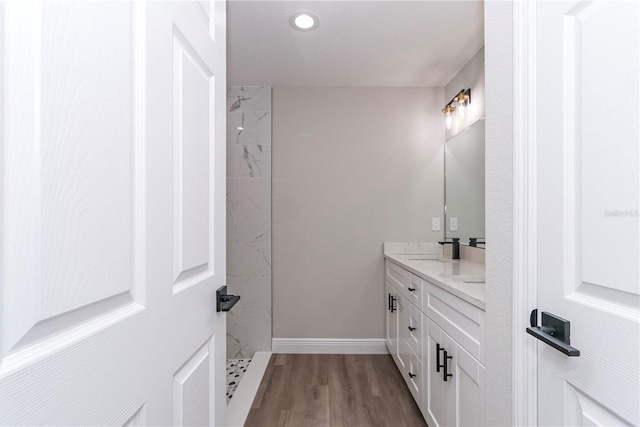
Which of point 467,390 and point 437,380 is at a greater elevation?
point 467,390

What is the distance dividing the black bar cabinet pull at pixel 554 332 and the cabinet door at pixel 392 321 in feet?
5.65

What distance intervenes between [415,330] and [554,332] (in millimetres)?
1308

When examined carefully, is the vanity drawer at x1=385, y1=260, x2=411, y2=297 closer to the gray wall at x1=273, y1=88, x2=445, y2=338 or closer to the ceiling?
the gray wall at x1=273, y1=88, x2=445, y2=338

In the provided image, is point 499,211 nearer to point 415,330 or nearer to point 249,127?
point 415,330

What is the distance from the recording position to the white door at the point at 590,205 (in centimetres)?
60

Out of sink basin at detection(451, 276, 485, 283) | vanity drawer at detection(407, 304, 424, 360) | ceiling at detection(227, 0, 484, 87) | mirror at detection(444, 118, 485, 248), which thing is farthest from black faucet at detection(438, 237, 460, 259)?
ceiling at detection(227, 0, 484, 87)

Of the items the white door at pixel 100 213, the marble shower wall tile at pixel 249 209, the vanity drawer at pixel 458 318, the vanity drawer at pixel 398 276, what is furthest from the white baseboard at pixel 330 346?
the white door at pixel 100 213

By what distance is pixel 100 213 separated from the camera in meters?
0.48

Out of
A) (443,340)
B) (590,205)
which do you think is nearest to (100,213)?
(590,205)

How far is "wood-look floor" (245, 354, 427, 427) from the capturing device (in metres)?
1.91

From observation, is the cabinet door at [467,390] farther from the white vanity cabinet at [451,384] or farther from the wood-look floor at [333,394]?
the wood-look floor at [333,394]

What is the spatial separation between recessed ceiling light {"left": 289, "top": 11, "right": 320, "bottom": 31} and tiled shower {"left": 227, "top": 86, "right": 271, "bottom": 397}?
959 mm

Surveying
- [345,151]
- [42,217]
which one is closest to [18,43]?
[42,217]

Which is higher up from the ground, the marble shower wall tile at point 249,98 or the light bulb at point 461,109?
the marble shower wall tile at point 249,98
